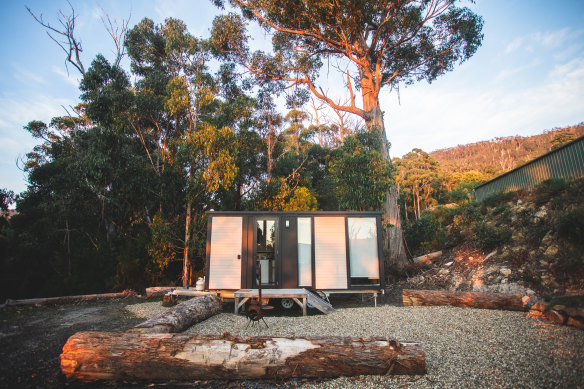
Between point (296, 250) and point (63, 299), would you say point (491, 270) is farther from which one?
point (63, 299)

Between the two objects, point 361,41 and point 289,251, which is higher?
point 361,41

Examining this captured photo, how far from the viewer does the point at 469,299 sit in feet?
19.3

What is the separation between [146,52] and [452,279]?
16294 millimetres

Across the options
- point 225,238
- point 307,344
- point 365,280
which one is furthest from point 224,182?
point 307,344

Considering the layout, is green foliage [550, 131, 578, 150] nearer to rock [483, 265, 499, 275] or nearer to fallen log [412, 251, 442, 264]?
fallen log [412, 251, 442, 264]

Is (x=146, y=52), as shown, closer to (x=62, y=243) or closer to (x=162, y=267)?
(x=62, y=243)

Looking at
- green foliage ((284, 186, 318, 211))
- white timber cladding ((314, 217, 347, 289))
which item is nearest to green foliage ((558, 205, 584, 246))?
white timber cladding ((314, 217, 347, 289))

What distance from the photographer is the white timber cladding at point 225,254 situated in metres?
7.32

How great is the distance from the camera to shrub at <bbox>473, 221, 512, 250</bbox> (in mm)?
8398

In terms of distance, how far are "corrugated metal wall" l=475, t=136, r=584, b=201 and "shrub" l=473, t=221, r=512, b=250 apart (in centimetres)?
322

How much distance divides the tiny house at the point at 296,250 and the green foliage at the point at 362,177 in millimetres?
2534

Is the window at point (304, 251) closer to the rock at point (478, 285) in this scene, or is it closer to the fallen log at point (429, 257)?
the rock at point (478, 285)

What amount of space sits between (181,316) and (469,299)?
5.74 meters

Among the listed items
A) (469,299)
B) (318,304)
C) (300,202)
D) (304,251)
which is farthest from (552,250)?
(300,202)
